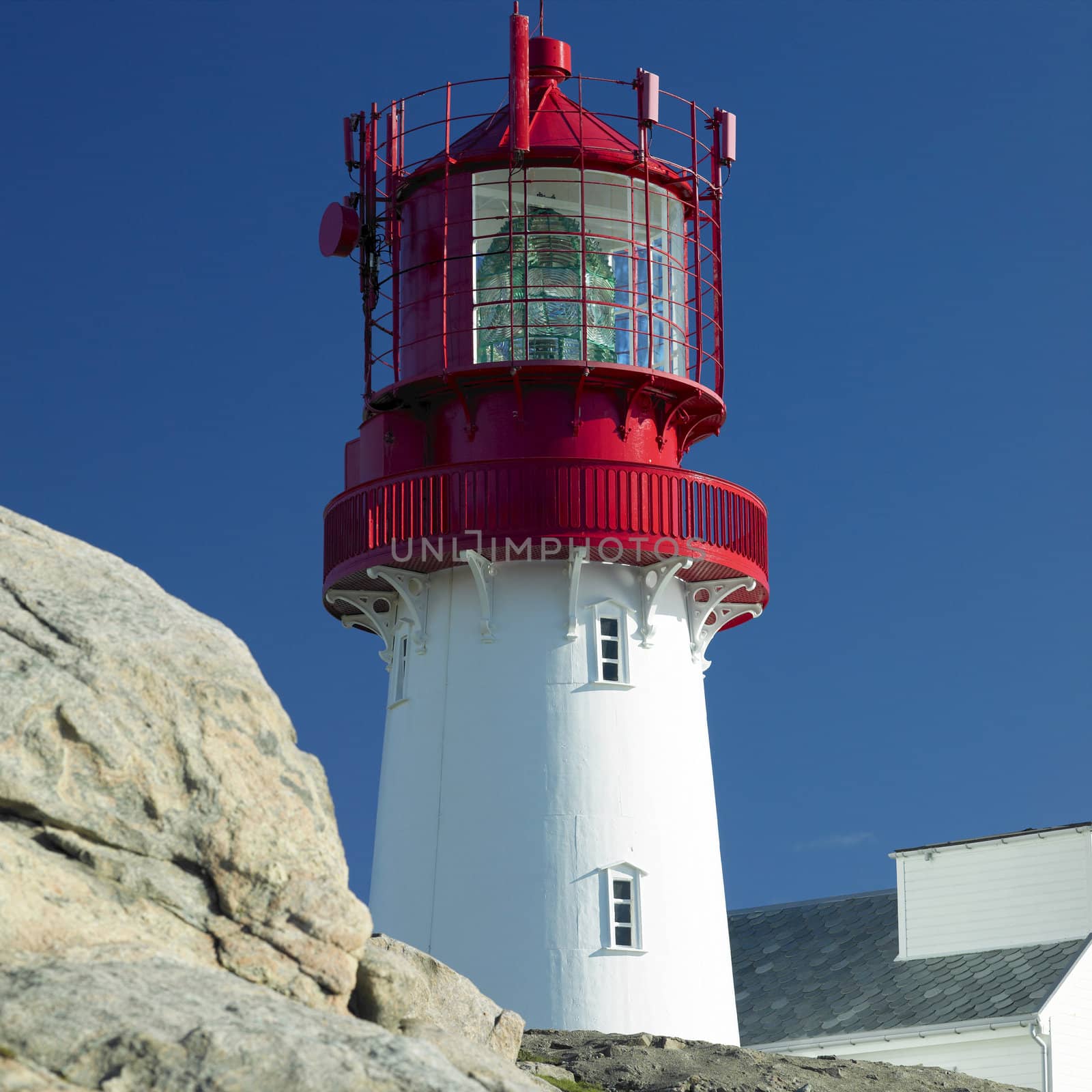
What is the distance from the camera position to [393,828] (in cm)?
2406

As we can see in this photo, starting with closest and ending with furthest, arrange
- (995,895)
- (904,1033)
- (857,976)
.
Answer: (904,1033) → (995,895) → (857,976)

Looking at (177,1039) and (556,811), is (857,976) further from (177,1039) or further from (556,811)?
(177,1039)

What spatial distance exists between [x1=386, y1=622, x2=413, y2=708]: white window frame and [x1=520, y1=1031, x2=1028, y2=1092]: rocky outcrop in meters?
6.07

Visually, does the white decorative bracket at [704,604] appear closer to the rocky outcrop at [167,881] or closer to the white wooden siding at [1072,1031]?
the white wooden siding at [1072,1031]

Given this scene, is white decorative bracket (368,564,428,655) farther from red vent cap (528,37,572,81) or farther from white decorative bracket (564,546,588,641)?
red vent cap (528,37,572,81)

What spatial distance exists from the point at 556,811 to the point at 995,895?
1081 cm

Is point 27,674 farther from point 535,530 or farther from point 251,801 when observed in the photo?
point 535,530

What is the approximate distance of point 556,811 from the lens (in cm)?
2275

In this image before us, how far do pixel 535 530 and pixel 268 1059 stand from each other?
1404cm

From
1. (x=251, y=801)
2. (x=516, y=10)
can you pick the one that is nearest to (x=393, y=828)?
(x=516, y=10)

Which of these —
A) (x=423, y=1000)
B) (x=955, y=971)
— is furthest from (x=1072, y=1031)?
(x=423, y=1000)

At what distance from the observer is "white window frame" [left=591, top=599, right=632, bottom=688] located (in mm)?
23422

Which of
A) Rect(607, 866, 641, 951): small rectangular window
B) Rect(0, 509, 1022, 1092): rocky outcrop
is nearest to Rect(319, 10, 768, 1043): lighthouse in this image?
Rect(607, 866, 641, 951): small rectangular window

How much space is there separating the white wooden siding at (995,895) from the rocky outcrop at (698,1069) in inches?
416
